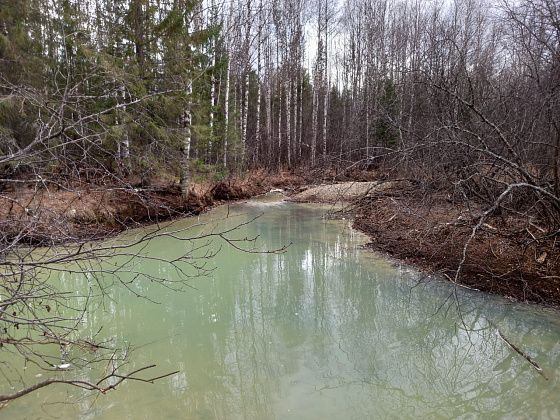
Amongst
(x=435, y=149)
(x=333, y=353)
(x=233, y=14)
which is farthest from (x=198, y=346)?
(x=233, y=14)

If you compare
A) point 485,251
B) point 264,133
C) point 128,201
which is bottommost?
point 485,251

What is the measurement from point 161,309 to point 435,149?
4422 mm

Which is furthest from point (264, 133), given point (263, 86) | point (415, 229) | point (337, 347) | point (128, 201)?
point (337, 347)

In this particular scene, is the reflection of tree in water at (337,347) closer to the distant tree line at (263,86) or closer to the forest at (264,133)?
the forest at (264,133)

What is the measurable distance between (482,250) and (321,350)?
3.72 m

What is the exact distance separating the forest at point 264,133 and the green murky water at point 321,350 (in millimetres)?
733

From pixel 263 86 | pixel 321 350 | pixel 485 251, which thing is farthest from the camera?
pixel 263 86

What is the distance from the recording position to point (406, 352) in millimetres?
4188

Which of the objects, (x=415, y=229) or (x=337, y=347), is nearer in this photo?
(x=337, y=347)

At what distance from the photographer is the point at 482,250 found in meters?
6.48

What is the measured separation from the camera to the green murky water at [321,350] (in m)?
3.31

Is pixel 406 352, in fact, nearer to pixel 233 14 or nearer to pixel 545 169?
pixel 545 169

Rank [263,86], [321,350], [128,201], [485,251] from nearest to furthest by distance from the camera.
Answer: [321,350]
[485,251]
[128,201]
[263,86]

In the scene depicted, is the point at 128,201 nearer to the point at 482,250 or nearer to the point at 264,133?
the point at 482,250
